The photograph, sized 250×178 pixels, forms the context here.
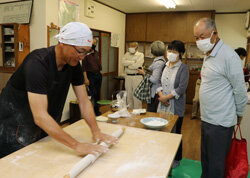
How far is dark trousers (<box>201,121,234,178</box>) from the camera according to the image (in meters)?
1.63

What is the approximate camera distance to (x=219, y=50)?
1.59 m

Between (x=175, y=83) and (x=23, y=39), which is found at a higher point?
(x=23, y=39)

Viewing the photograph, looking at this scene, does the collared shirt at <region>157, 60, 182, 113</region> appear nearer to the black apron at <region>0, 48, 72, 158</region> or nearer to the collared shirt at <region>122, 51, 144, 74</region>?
the black apron at <region>0, 48, 72, 158</region>

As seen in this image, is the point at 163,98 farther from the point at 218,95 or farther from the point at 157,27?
the point at 157,27

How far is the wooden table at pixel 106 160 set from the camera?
3.13 ft

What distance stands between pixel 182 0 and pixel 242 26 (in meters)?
2.09

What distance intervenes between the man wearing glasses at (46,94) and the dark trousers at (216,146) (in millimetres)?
852

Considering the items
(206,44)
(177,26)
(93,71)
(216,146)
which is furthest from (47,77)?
(177,26)

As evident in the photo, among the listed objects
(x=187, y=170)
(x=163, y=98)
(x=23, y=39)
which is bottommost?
(x=187, y=170)

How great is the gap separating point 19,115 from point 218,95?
4.54ft

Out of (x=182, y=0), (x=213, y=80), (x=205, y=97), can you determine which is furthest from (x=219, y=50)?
(x=182, y=0)

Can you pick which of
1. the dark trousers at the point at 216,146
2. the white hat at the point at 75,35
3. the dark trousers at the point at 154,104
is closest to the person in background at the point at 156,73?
the dark trousers at the point at 154,104

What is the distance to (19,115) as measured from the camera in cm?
132

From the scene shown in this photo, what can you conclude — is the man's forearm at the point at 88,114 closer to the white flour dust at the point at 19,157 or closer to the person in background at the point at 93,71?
the white flour dust at the point at 19,157
